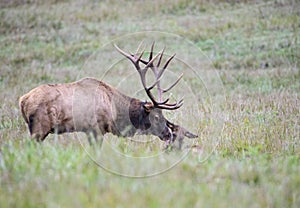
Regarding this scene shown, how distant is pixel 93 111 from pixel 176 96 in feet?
16.9

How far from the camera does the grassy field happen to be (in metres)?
4.65

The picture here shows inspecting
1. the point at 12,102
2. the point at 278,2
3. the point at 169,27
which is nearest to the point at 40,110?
the point at 12,102

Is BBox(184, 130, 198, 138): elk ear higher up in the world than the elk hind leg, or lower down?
lower down

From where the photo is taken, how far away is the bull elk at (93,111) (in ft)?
25.8

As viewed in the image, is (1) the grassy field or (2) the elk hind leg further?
(2) the elk hind leg

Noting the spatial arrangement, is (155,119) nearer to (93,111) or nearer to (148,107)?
(148,107)

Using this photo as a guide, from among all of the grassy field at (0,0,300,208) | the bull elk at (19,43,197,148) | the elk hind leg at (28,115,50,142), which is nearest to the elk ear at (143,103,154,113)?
the bull elk at (19,43,197,148)

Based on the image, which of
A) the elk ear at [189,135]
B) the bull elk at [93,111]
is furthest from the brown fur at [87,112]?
the elk ear at [189,135]

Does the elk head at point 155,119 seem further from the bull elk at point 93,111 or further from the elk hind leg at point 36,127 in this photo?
the elk hind leg at point 36,127

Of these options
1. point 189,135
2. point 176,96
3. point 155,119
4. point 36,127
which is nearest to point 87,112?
point 36,127

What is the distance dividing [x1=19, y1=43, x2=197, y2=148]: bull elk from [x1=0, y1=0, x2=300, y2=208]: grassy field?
0.23 m

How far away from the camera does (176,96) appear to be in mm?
→ 13422

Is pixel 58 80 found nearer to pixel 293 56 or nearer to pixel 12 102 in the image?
pixel 12 102

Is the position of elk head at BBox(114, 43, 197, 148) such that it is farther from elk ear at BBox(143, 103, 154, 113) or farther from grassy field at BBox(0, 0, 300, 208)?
grassy field at BBox(0, 0, 300, 208)
